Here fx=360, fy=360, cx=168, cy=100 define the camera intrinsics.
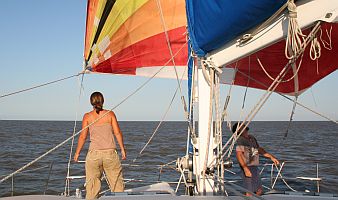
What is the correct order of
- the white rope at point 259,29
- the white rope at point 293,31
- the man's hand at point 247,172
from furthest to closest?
the man's hand at point 247,172
the white rope at point 259,29
the white rope at point 293,31

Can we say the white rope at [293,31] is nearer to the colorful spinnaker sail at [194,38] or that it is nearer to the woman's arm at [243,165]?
the colorful spinnaker sail at [194,38]

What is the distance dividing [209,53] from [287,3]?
1.18 m

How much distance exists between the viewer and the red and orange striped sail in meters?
6.00

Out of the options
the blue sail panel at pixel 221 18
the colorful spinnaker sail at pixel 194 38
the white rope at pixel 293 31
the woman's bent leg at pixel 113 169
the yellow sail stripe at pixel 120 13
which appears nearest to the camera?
the white rope at pixel 293 31

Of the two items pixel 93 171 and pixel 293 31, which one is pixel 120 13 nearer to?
pixel 93 171

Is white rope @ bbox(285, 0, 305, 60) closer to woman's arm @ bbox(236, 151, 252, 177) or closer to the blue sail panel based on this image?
the blue sail panel

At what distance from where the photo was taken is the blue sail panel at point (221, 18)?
9.59 ft

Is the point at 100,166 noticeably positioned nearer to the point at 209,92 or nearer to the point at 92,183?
the point at 92,183

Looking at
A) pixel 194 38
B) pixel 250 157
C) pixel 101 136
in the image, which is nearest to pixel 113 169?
pixel 101 136

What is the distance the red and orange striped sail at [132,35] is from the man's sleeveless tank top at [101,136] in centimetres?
178

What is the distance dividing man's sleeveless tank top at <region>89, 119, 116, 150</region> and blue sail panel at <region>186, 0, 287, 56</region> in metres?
1.67

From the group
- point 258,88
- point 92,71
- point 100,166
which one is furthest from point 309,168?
point 100,166

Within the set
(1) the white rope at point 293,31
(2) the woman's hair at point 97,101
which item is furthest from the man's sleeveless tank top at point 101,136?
(1) the white rope at point 293,31

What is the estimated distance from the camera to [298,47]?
2.78 m
